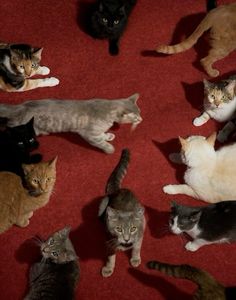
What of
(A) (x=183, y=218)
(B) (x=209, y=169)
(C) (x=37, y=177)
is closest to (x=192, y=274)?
(A) (x=183, y=218)

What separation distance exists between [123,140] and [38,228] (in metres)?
0.65

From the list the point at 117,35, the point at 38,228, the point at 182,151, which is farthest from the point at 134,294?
the point at 117,35

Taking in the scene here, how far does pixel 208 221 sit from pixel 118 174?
52cm

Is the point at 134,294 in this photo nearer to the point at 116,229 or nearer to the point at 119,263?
the point at 119,263

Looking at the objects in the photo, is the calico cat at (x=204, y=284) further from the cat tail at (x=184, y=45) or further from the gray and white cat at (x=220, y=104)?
the cat tail at (x=184, y=45)

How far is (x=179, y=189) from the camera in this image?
234 centimetres

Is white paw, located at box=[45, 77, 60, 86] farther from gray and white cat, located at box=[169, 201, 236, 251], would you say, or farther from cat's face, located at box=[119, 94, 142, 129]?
gray and white cat, located at box=[169, 201, 236, 251]

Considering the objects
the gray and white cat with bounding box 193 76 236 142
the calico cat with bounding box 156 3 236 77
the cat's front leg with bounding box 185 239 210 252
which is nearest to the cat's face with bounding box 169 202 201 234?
the cat's front leg with bounding box 185 239 210 252

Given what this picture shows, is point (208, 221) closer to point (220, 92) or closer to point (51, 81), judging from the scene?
point (220, 92)

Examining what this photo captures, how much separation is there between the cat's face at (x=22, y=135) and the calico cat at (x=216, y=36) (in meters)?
0.90

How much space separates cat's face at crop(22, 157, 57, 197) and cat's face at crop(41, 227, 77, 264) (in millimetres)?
225

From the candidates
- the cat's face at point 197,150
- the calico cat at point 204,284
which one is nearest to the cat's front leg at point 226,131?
the cat's face at point 197,150

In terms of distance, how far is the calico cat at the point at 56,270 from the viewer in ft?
6.41

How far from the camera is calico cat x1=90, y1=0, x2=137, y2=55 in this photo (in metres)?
2.59
